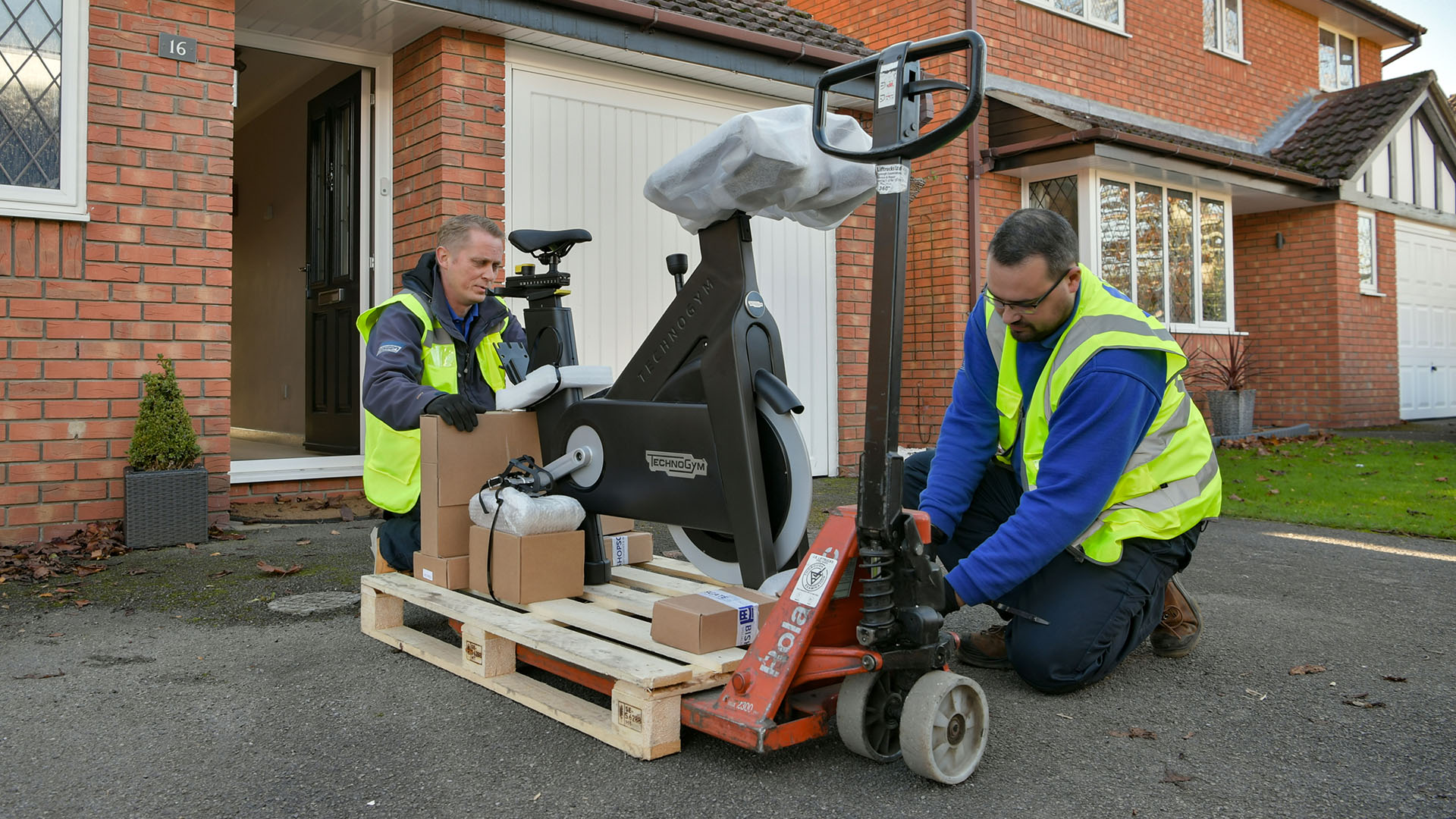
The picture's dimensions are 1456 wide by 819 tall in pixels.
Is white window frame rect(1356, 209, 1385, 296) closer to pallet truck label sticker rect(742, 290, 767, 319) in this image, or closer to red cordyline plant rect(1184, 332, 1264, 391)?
red cordyline plant rect(1184, 332, 1264, 391)

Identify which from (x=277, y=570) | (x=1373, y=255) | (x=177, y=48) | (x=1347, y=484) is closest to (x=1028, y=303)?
(x=277, y=570)

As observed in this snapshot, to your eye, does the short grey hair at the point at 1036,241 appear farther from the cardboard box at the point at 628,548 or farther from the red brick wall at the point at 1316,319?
the red brick wall at the point at 1316,319

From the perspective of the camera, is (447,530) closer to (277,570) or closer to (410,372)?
(410,372)

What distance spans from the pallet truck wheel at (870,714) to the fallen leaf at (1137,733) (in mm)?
668

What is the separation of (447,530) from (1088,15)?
11.1 meters

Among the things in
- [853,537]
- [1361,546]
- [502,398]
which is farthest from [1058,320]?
[1361,546]

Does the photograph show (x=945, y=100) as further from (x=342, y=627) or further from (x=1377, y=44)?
(x=1377, y=44)

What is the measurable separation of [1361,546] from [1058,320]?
3.74 metres

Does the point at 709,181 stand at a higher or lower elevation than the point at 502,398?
higher

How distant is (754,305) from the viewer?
3.31m

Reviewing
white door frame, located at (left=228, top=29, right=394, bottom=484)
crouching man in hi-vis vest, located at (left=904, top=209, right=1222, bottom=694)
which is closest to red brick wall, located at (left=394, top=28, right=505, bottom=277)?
white door frame, located at (left=228, top=29, right=394, bottom=484)

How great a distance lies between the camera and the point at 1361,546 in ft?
17.9

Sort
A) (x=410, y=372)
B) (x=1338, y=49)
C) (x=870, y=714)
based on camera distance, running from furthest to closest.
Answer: (x=1338, y=49)
(x=410, y=372)
(x=870, y=714)

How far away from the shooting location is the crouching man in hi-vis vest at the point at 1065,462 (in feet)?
8.70
